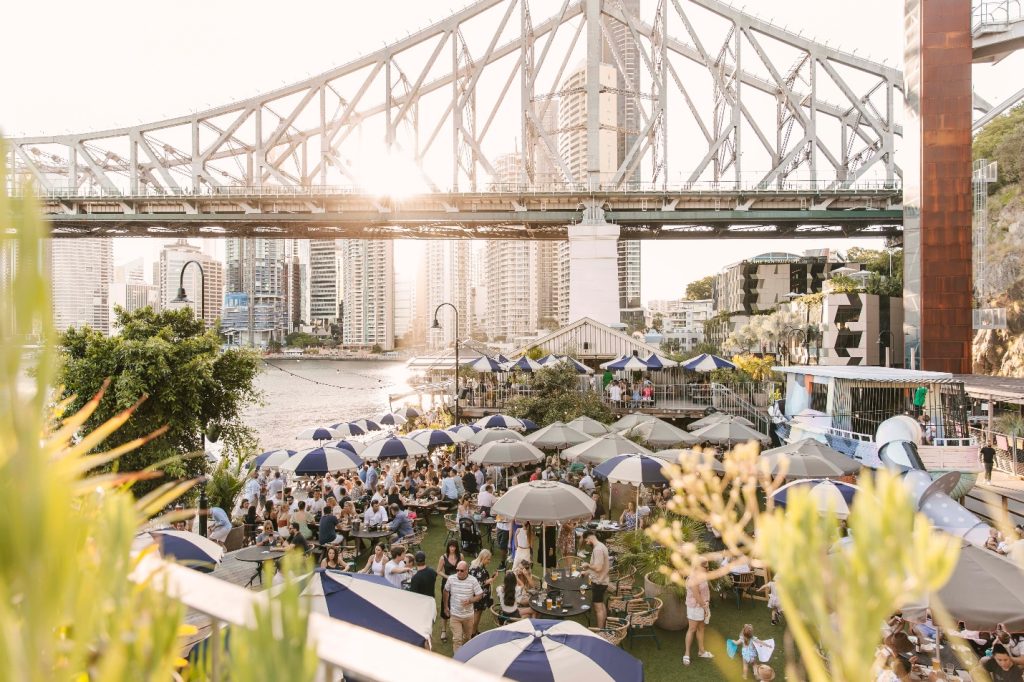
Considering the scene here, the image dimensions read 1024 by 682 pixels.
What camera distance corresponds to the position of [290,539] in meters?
10.9

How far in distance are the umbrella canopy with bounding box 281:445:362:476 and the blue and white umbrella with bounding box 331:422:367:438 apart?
6424 millimetres

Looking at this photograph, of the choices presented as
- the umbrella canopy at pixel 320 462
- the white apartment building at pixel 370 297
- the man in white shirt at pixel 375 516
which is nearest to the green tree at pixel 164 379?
the umbrella canopy at pixel 320 462

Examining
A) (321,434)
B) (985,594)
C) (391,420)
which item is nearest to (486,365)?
(391,420)

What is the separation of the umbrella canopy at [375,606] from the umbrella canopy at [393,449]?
783 centimetres

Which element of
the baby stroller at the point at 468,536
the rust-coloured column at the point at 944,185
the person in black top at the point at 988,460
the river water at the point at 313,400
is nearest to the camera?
the baby stroller at the point at 468,536

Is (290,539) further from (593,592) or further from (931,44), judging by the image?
(931,44)

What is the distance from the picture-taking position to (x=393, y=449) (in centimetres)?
1443

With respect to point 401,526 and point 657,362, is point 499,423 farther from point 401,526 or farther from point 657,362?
point 657,362

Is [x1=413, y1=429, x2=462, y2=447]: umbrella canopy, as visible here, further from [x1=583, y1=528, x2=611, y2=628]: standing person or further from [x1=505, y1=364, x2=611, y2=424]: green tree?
[x1=583, y1=528, x2=611, y2=628]: standing person

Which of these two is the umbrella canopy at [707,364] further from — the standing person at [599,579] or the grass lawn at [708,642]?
the standing person at [599,579]

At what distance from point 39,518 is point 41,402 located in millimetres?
119

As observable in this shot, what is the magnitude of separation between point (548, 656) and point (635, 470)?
19.4ft

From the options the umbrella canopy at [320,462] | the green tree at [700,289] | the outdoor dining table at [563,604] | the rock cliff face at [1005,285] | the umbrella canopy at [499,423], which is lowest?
the outdoor dining table at [563,604]

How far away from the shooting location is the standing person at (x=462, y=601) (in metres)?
7.85
